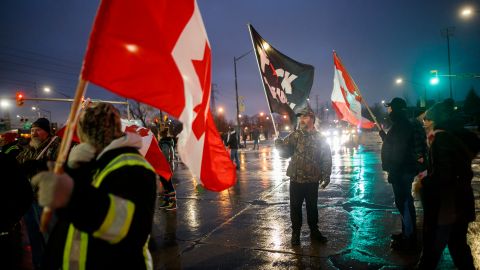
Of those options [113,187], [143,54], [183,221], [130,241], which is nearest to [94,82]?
[143,54]

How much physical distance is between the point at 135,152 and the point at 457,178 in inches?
118

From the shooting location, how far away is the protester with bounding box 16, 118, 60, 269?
4098 millimetres

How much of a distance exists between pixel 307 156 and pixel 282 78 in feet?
4.65

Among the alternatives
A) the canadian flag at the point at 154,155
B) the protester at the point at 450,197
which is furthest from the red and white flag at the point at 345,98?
the canadian flag at the point at 154,155

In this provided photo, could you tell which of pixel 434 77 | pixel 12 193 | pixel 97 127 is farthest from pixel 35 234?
pixel 434 77

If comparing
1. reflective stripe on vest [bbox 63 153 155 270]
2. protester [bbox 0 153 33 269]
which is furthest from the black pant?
protester [bbox 0 153 33 269]

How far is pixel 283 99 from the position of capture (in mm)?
5492

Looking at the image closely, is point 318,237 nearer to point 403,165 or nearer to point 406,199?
point 406,199

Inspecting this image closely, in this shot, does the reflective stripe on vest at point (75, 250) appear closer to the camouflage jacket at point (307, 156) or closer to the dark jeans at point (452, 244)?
the dark jeans at point (452, 244)

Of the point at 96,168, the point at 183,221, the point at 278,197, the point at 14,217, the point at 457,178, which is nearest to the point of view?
the point at 96,168

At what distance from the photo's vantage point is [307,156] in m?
4.99

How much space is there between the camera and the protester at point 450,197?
3.26 m

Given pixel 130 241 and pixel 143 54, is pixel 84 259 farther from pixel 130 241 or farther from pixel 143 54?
pixel 143 54

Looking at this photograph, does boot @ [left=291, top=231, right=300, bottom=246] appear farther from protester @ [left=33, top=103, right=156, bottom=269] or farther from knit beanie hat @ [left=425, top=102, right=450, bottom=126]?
protester @ [left=33, top=103, right=156, bottom=269]
